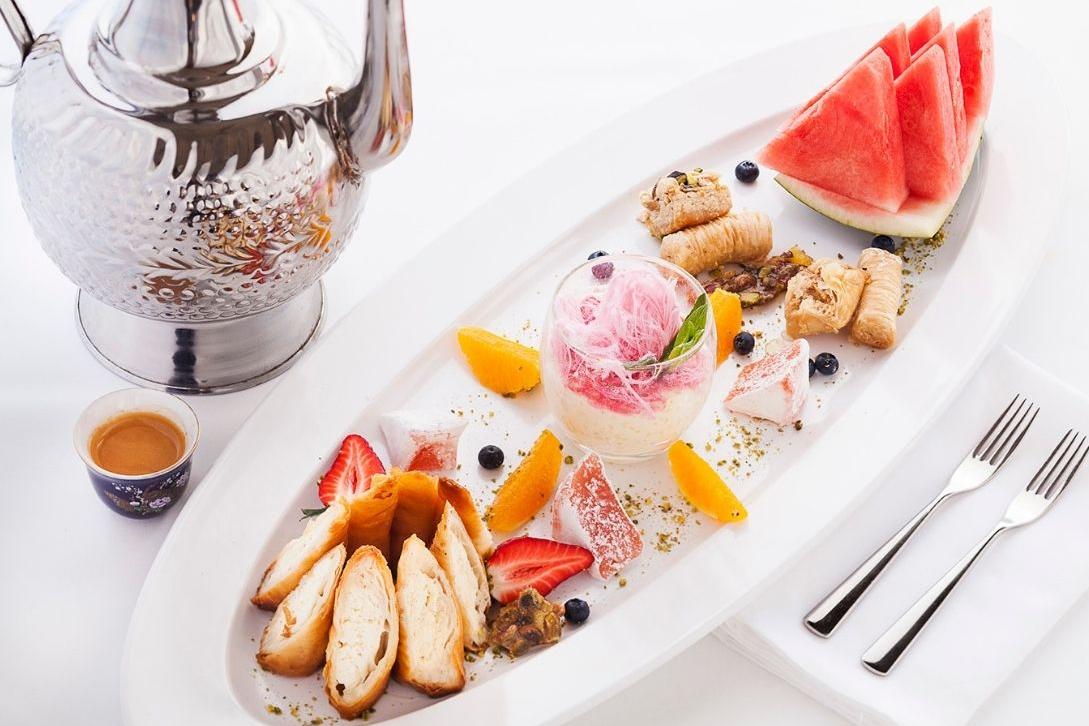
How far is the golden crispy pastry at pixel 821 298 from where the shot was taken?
6.53 feet

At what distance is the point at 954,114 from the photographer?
2246 mm

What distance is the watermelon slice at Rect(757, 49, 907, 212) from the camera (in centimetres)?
220

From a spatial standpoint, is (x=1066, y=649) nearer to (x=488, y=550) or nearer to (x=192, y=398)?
(x=488, y=550)

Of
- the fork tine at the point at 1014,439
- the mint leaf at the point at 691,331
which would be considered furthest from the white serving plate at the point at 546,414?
the mint leaf at the point at 691,331

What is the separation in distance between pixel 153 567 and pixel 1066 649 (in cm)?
126

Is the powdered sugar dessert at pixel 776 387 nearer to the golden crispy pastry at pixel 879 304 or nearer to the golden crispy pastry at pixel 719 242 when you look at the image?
the golden crispy pastry at pixel 879 304

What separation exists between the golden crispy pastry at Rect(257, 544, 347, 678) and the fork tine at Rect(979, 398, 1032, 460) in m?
1.02

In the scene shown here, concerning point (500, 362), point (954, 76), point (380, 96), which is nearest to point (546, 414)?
point (500, 362)

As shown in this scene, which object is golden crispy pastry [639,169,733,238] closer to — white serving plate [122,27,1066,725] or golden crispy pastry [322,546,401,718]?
white serving plate [122,27,1066,725]

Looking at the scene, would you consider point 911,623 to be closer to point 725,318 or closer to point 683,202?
point 725,318

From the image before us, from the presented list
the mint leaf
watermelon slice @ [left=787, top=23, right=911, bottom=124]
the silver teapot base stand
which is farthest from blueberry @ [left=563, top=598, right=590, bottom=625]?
watermelon slice @ [left=787, top=23, right=911, bottom=124]

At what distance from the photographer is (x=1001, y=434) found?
6.25 ft

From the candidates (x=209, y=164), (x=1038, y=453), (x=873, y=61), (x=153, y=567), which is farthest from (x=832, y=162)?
(x=153, y=567)

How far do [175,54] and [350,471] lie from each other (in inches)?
24.1
